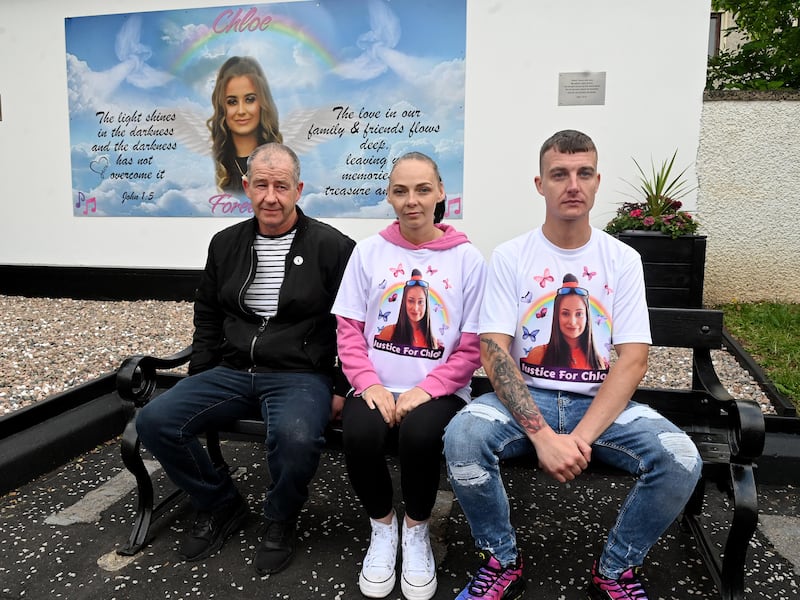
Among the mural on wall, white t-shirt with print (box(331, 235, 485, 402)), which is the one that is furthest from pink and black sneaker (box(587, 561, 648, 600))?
the mural on wall

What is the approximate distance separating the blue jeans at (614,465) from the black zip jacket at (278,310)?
2.48 feet

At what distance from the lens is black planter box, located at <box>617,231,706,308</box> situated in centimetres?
516

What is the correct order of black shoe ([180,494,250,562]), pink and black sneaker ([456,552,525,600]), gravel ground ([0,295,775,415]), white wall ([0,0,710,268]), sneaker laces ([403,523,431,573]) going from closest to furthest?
1. pink and black sneaker ([456,552,525,600])
2. sneaker laces ([403,523,431,573])
3. black shoe ([180,494,250,562])
4. gravel ground ([0,295,775,415])
5. white wall ([0,0,710,268])

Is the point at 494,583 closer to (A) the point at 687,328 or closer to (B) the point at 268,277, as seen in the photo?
(A) the point at 687,328

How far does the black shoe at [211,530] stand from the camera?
A: 7.59 ft

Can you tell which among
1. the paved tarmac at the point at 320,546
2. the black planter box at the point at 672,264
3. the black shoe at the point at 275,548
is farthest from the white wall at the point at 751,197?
the black shoe at the point at 275,548

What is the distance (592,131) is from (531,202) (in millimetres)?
823

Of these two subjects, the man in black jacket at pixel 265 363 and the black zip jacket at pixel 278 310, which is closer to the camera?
the man in black jacket at pixel 265 363

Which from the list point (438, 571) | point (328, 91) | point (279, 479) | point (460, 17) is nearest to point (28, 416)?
point (279, 479)

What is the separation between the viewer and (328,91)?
6047 millimetres

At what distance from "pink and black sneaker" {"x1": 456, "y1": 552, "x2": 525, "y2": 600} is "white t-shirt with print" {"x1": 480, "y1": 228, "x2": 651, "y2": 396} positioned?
23.7 inches

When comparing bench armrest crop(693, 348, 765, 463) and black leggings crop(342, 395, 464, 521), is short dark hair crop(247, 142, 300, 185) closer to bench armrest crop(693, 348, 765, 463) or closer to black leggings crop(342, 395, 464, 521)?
black leggings crop(342, 395, 464, 521)

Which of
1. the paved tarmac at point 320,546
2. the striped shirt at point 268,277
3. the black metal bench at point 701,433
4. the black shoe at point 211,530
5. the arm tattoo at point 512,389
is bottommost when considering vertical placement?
the paved tarmac at point 320,546

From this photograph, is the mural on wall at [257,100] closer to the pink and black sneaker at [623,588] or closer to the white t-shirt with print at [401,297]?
the white t-shirt with print at [401,297]
